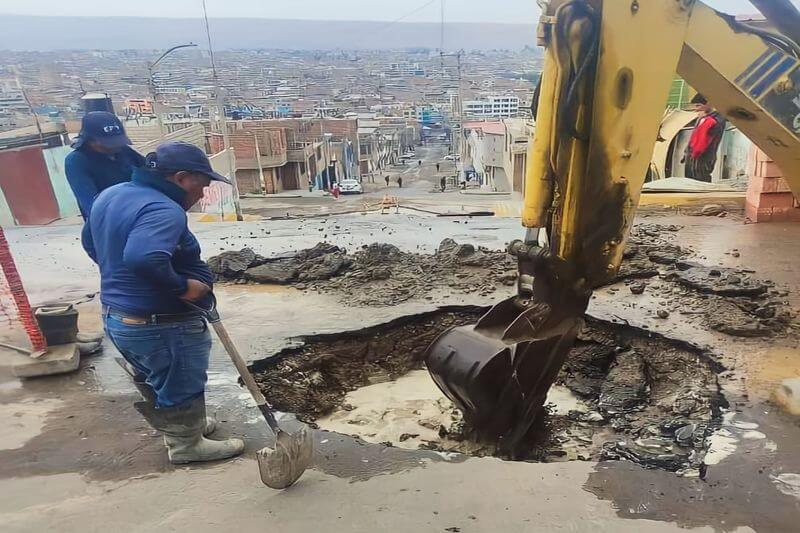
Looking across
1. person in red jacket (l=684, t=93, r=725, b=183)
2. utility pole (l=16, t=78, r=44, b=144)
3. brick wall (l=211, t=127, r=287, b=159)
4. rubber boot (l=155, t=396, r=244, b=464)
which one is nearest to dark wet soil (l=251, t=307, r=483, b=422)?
rubber boot (l=155, t=396, r=244, b=464)

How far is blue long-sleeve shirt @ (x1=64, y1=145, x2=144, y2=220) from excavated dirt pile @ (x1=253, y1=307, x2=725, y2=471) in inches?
67.0

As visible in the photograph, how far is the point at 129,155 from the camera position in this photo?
4156 mm

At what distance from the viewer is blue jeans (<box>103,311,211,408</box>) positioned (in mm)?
2912

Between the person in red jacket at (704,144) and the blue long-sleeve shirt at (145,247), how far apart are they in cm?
959

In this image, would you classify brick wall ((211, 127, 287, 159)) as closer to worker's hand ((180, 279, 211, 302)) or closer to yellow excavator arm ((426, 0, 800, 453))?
worker's hand ((180, 279, 211, 302))

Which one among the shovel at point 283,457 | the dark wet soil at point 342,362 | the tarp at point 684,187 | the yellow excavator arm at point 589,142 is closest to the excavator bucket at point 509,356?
the yellow excavator arm at point 589,142

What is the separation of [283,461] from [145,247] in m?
1.18

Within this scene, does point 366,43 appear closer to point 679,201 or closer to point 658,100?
point 679,201

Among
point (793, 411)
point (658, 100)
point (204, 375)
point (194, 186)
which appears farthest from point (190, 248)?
point (793, 411)

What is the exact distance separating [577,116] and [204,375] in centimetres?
235

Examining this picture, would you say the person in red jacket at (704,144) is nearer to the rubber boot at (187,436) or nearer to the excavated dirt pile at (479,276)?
the excavated dirt pile at (479,276)

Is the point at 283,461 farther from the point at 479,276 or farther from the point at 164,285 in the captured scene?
the point at 479,276

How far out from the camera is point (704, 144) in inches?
404

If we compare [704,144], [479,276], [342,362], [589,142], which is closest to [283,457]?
[342,362]
